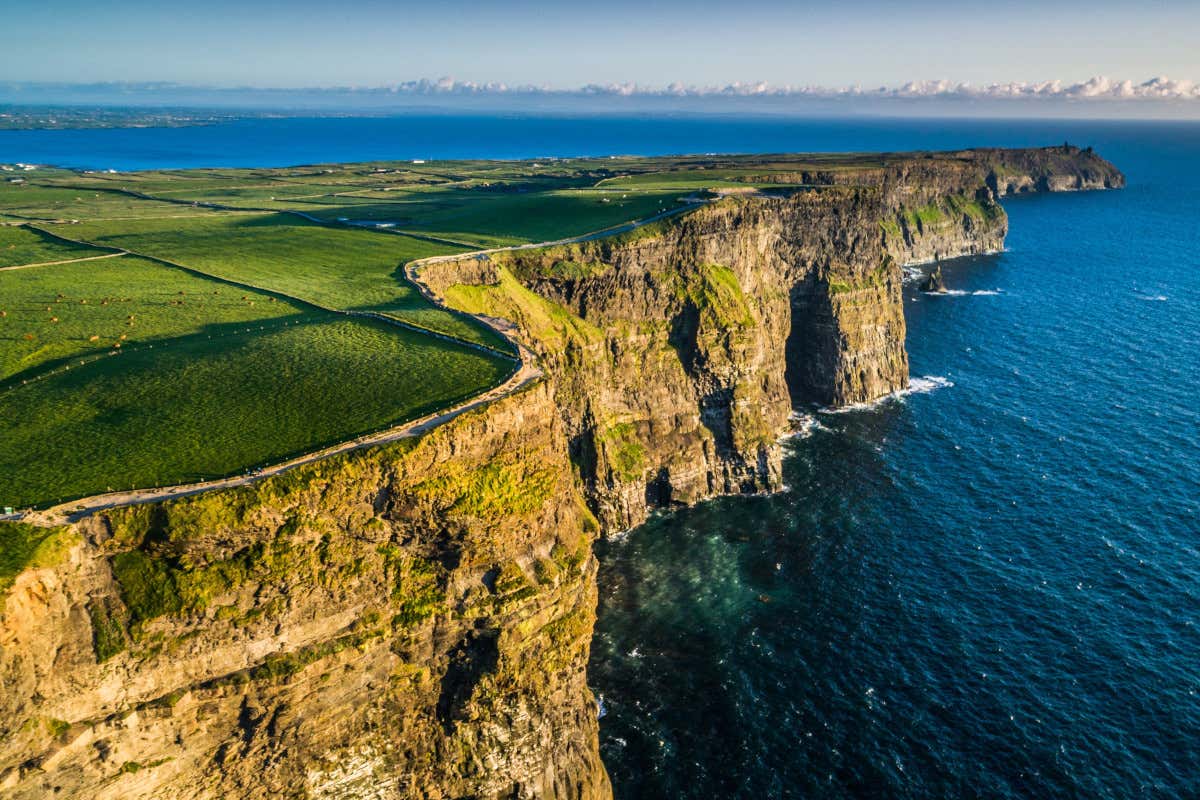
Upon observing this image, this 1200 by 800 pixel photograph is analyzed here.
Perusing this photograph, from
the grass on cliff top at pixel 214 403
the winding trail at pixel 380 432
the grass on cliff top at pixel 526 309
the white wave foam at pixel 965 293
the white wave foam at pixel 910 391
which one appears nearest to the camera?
the winding trail at pixel 380 432

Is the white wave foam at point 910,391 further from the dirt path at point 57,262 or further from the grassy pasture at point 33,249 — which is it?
the grassy pasture at point 33,249

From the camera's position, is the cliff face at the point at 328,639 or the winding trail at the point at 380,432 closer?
the cliff face at the point at 328,639

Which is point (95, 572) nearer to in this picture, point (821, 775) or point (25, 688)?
point (25, 688)

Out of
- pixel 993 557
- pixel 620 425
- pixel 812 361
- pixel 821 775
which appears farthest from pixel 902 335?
pixel 821 775

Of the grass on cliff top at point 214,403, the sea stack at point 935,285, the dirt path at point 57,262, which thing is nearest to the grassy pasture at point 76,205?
the dirt path at point 57,262

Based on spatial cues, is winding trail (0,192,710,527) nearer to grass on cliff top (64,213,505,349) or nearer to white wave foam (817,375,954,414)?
grass on cliff top (64,213,505,349)

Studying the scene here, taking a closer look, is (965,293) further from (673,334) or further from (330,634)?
(330,634)
